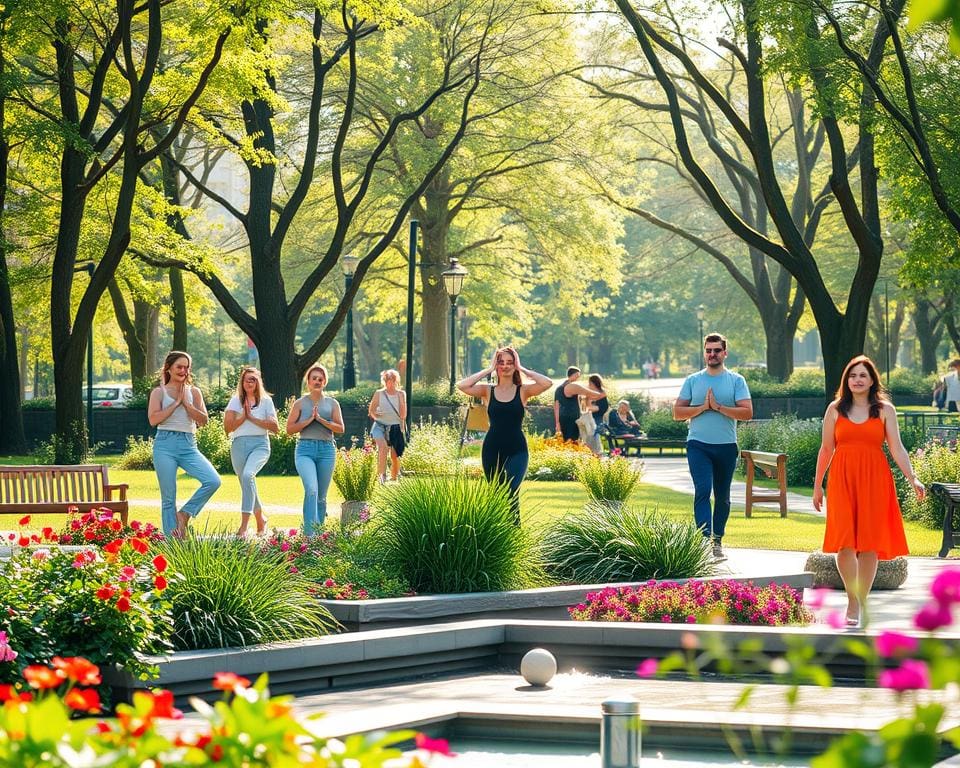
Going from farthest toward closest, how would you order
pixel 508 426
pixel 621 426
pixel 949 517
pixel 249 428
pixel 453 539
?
pixel 621 426 → pixel 949 517 → pixel 249 428 → pixel 508 426 → pixel 453 539

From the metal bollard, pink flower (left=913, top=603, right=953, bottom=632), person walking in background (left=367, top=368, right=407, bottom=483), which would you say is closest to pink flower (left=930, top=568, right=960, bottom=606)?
pink flower (left=913, top=603, right=953, bottom=632)

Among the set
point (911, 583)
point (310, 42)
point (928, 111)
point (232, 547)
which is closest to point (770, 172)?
point (928, 111)

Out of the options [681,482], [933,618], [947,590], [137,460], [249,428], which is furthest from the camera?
[137,460]

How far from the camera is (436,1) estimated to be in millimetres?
37594

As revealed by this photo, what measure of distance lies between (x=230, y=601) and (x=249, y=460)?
5.64 meters

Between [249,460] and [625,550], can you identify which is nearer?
[625,550]

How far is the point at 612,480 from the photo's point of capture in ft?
53.2

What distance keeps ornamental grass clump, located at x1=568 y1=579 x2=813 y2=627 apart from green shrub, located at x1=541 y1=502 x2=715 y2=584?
0.97m

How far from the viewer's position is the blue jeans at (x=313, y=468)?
555 inches

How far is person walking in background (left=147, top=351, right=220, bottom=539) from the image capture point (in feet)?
42.7

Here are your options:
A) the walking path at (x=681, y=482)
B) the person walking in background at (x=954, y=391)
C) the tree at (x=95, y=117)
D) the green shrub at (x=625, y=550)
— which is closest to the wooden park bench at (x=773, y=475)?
the walking path at (x=681, y=482)

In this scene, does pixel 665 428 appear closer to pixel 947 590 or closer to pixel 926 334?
pixel 926 334

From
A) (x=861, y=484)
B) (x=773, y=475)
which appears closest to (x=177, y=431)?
(x=861, y=484)

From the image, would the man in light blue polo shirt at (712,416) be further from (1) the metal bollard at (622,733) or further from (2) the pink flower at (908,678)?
(2) the pink flower at (908,678)
